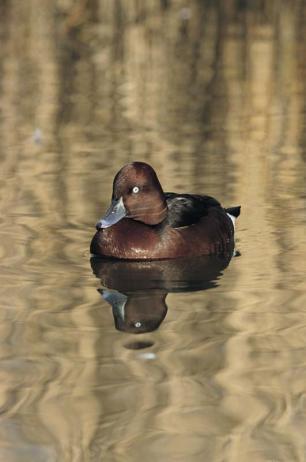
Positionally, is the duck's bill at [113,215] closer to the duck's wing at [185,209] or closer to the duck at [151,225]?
the duck at [151,225]

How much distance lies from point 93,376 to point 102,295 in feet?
5.09

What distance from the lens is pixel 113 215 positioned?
7.59 meters

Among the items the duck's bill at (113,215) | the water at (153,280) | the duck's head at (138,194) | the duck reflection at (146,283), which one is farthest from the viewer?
the duck's head at (138,194)

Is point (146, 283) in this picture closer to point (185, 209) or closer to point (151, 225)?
point (151, 225)

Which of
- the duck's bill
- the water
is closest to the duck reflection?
the water

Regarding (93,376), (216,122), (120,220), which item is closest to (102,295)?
(120,220)

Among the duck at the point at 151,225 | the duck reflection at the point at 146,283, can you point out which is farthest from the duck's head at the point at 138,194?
the duck reflection at the point at 146,283

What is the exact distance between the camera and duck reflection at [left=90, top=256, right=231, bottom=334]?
6.24 m

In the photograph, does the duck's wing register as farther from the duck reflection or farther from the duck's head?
the duck reflection

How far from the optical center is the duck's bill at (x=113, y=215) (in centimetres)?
750

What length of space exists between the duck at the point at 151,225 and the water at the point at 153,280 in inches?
5.6

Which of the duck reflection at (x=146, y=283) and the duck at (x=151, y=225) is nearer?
the duck reflection at (x=146, y=283)

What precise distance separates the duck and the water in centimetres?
14

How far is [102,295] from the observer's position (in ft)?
22.1
